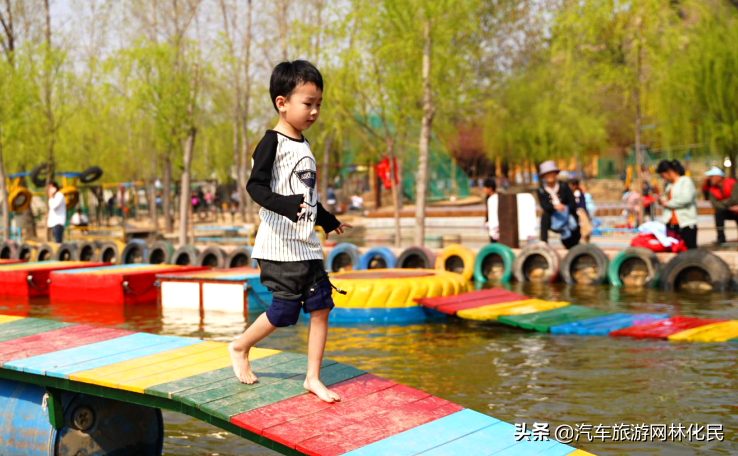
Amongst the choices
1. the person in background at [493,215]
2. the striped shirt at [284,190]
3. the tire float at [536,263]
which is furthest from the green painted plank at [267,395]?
the person in background at [493,215]

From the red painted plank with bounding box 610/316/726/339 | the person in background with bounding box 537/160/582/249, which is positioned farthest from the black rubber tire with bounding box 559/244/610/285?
the red painted plank with bounding box 610/316/726/339

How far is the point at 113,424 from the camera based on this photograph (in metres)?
5.33

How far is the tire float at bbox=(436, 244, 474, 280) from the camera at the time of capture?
15805mm

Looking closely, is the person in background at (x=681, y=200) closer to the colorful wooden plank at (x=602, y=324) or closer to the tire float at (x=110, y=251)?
the colorful wooden plank at (x=602, y=324)

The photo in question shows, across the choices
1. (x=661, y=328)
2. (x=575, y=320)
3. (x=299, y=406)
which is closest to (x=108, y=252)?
(x=575, y=320)

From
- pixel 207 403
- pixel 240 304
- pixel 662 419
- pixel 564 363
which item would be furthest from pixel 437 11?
pixel 207 403

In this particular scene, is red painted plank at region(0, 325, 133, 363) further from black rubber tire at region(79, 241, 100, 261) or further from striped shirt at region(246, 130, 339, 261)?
black rubber tire at region(79, 241, 100, 261)

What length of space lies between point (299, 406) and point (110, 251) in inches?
656

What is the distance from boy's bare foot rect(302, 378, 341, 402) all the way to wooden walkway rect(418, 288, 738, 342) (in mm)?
5067

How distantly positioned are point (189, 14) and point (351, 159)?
83.3 ft

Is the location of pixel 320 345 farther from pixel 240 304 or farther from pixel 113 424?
pixel 240 304

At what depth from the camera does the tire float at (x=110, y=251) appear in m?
19.7

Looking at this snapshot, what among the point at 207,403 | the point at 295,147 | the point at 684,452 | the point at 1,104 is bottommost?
the point at 684,452

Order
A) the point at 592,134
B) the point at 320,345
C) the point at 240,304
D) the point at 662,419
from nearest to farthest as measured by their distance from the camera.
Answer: the point at 320,345 < the point at 662,419 < the point at 240,304 < the point at 592,134
